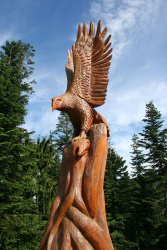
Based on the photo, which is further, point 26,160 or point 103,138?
point 26,160

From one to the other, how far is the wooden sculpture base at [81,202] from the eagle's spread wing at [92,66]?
0.88 meters

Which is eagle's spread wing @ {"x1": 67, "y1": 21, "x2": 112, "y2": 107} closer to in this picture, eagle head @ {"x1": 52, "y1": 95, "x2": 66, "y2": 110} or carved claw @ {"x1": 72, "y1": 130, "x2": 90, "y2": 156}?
eagle head @ {"x1": 52, "y1": 95, "x2": 66, "y2": 110}

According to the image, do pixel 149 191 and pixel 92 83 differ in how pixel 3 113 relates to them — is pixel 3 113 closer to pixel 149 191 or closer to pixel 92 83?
pixel 92 83

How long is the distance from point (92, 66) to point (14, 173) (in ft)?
36.2

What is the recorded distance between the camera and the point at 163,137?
92.3ft

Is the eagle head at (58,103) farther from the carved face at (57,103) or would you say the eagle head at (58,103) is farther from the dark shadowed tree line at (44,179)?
the dark shadowed tree line at (44,179)

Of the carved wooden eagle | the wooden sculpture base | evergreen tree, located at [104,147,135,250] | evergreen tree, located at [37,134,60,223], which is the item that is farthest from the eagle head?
evergreen tree, located at [104,147,135,250]

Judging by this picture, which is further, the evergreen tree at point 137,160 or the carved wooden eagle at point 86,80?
the evergreen tree at point 137,160

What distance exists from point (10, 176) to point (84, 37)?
11.1 metres

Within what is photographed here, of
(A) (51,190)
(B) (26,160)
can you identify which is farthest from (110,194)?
(B) (26,160)

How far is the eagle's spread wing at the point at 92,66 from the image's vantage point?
643 cm

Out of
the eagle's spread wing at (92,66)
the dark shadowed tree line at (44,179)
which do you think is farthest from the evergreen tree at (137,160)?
the eagle's spread wing at (92,66)

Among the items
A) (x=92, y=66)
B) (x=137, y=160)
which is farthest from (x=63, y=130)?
(x=92, y=66)

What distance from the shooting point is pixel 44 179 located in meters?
20.4
